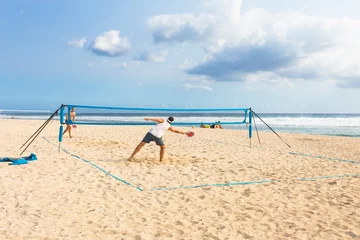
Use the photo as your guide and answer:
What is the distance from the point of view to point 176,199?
5008mm

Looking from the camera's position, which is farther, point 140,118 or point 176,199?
point 140,118

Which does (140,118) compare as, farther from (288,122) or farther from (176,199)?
(176,199)

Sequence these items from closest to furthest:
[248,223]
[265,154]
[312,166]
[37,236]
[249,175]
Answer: [37,236] < [248,223] < [249,175] < [312,166] < [265,154]

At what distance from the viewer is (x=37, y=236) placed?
354 centimetres

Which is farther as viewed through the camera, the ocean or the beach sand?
the ocean

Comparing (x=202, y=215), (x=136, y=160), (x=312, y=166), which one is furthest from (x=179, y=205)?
(x=312, y=166)

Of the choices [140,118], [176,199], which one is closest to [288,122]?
[140,118]

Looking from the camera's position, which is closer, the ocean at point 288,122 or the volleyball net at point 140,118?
the volleyball net at point 140,118

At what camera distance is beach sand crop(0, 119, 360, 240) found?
12.6 feet

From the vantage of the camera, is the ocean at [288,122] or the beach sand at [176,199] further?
the ocean at [288,122]

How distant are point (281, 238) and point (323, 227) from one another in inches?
27.8

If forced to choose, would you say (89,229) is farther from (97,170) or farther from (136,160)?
(136,160)

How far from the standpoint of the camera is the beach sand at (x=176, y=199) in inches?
151

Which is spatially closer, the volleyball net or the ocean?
the volleyball net
